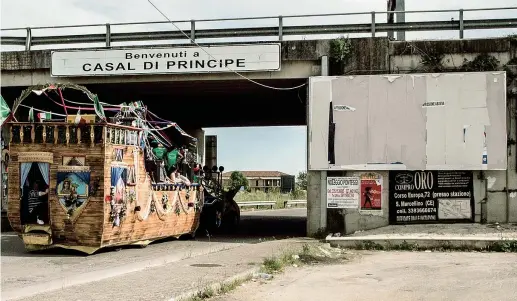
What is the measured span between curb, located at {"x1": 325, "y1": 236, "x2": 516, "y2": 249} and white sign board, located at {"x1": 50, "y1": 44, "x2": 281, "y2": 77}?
5.58m

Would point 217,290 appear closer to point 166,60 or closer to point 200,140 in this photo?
point 166,60

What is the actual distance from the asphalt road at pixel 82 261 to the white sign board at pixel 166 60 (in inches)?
203

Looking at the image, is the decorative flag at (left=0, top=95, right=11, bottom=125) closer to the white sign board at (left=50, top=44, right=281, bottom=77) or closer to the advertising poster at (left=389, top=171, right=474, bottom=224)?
the white sign board at (left=50, top=44, right=281, bottom=77)

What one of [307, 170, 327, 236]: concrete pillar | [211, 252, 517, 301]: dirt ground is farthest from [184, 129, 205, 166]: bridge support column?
[211, 252, 517, 301]: dirt ground

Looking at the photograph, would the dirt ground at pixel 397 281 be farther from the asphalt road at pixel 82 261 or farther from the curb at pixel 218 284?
the asphalt road at pixel 82 261

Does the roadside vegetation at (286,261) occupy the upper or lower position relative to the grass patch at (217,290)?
lower

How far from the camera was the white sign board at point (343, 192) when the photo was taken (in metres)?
17.6

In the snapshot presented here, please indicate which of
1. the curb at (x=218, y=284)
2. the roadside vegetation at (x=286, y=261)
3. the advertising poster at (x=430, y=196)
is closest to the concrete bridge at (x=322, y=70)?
the advertising poster at (x=430, y=196)

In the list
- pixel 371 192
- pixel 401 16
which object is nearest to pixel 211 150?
pixel 401 16

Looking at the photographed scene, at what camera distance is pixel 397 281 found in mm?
10234

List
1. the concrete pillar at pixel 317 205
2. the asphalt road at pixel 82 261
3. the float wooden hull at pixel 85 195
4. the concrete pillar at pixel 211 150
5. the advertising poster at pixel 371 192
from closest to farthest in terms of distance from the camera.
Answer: the asphalt road at pixel 82 261, the float wooden hull at pixel 85 195, the advertising poster at pixel 371 192, the concrete pillar at pixel 317 205, the concrete pillar at pixel 211 150

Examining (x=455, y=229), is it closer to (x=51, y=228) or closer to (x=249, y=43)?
(x=249, y=43)

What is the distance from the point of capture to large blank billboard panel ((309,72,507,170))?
663 inches

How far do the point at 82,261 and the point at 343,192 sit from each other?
7.76 metres
